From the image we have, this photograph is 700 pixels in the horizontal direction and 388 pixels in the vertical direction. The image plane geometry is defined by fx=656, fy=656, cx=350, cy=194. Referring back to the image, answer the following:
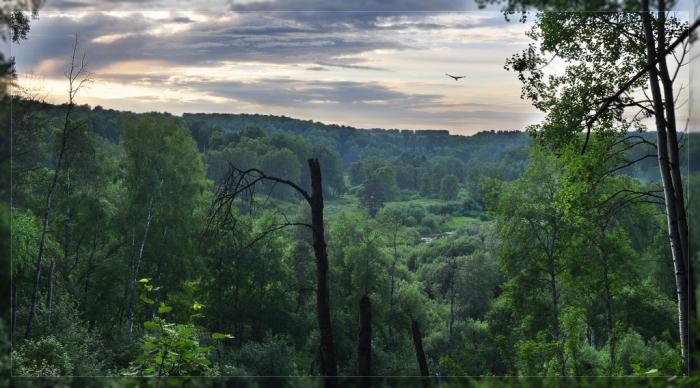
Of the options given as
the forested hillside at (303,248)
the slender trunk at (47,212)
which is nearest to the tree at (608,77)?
the forested hillside at (303,248)

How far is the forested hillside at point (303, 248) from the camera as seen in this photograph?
29.0ft

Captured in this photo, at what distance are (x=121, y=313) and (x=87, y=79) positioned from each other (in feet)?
39.3

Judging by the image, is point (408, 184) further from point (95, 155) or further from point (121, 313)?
point (121, 313)

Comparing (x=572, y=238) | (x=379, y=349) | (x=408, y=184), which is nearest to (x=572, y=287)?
(x=572, y=238)

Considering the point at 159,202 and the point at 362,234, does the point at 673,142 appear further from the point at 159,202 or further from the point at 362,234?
the point at 362,234

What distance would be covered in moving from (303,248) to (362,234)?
4.19 m

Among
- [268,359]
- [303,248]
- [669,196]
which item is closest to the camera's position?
[669,196]

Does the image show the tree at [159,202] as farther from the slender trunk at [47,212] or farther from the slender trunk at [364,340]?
the slender trunk at [364,340]

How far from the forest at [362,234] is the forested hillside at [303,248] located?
0.21 feet

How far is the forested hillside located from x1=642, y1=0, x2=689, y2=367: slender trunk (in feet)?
1.94

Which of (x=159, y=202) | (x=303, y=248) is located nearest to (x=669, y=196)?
(x=159, y=202)

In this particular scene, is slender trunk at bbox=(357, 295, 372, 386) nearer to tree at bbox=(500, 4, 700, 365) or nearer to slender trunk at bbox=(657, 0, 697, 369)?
tree at bbox=(500, 4, 700, 365)

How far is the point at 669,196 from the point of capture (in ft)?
22.1

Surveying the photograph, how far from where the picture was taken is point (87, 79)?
Answer: 8266 millimetres
